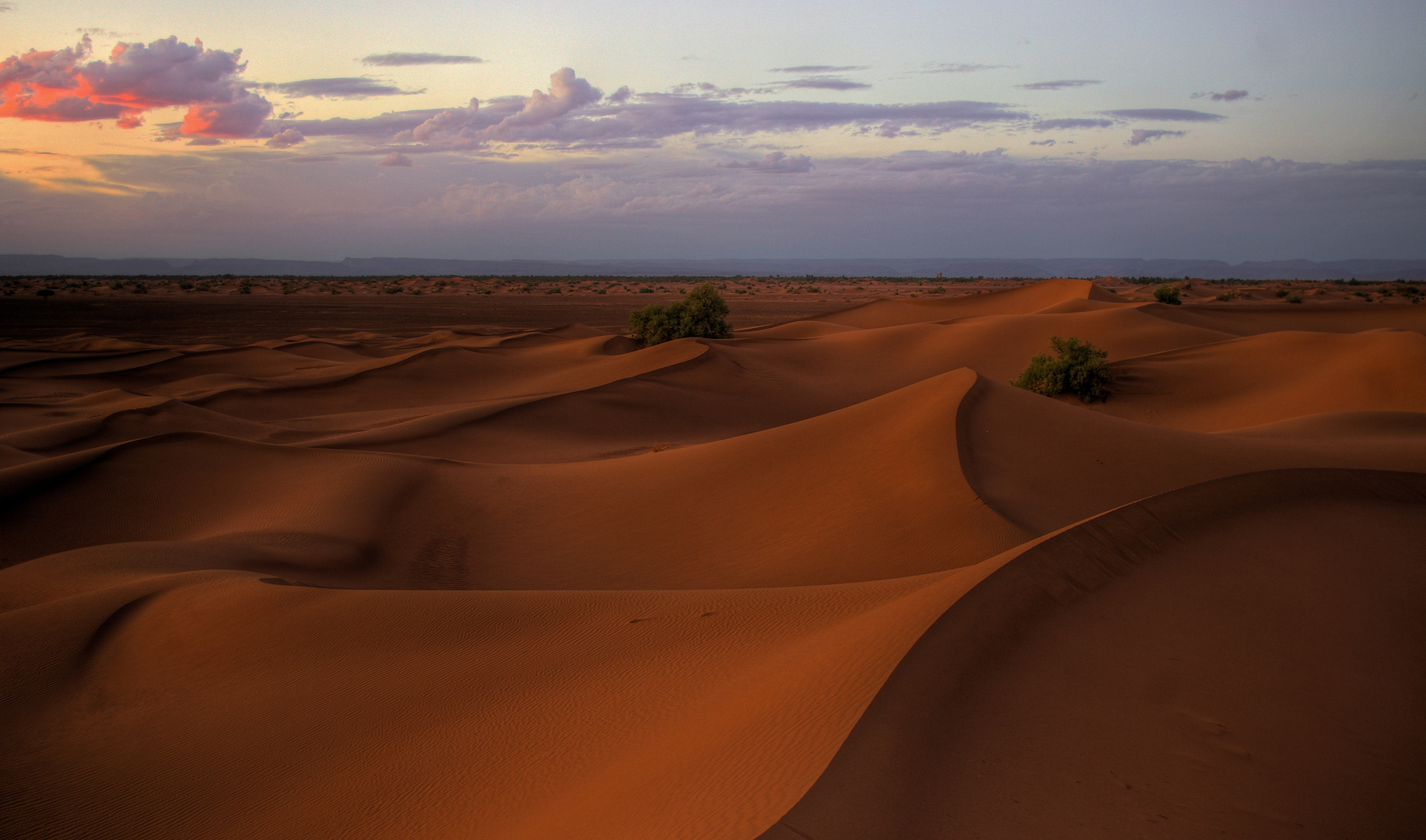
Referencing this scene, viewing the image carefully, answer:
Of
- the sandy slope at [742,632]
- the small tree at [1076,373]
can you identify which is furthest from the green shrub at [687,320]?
the sandy slope at [742,632]

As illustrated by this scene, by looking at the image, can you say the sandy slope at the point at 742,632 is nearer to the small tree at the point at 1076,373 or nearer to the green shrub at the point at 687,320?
the small tree at the point at 1076,373

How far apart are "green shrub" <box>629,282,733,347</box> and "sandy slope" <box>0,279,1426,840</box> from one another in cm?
1617

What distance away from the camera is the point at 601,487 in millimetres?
12781

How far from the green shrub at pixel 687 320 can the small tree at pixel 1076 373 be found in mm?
12206

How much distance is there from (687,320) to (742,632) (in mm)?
24110

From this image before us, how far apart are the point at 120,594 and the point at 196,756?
2801mm

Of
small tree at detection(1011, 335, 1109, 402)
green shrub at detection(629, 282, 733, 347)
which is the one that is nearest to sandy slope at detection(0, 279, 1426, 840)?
small tree at detection(1011, 335, 1109, 402)

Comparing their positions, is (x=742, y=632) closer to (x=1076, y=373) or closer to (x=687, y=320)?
(x=1076, y=373)

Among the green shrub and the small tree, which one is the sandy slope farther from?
the green shrub

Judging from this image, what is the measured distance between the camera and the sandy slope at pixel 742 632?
3699 millimetres

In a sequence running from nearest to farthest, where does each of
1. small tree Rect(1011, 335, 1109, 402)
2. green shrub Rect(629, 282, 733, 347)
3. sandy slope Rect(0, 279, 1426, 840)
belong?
sandy slope Rect(0, 279, 1426, 840) < small tree Rect(1011, 335, 1109, 402) < green shrub Rect(629, 282, 733, 347)

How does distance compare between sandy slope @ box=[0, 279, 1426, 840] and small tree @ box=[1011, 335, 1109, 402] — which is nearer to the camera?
sandy slope @ box=[0, 279, 1426, 840]

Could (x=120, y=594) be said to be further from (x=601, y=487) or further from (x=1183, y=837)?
(x=1183, y=837)

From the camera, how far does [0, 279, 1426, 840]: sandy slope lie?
3699 millimetres
